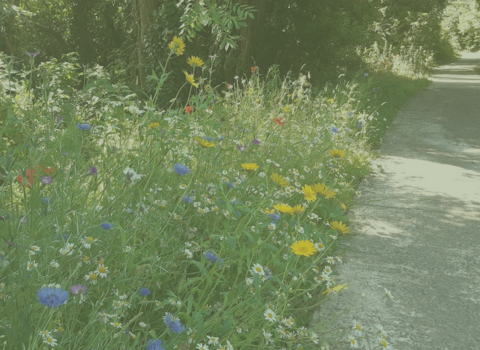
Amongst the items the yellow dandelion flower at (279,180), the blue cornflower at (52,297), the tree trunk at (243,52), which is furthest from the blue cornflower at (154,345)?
the tree trunk at (243,52)

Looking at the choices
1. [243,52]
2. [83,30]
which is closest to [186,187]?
[243,52]

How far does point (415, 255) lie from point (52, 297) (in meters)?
2.66

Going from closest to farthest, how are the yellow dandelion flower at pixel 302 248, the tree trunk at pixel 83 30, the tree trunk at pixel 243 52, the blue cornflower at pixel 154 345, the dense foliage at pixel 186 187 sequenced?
1. the blue cornflower at pixel 154 345
2. the dense foliage at pixel 186 187
3. the yellow dandelion flower at pixel 302 248
4. the tree trunk at pixel 243 52
5. the tree trunk at pixel 83 30

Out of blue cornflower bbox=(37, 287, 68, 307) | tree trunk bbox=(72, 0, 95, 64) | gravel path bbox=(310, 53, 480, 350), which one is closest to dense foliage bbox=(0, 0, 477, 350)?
blue cornflower bbox=(37, 287, 68, 307)

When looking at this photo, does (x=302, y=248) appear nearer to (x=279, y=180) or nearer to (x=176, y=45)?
(x=279, y=180)

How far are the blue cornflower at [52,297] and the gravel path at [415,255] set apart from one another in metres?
1.16

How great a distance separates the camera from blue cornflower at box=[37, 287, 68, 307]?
1172mm

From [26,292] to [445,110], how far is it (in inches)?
404

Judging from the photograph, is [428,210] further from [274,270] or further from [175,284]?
[175,284]

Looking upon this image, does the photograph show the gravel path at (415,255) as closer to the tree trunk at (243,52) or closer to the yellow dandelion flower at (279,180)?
the yellow dandelion flower at (279,180)

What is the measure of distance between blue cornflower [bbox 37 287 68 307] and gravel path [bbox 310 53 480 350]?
1158mm

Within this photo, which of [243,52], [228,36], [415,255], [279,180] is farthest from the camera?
[243,52]

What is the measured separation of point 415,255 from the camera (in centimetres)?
330

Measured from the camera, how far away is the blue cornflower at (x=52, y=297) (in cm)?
117
